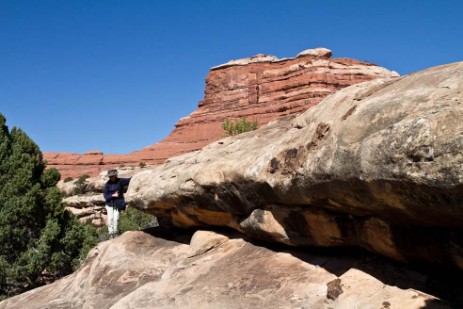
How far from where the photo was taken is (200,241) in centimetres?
771

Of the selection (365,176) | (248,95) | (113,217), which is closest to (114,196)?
(113,217)

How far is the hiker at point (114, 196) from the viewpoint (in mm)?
10211

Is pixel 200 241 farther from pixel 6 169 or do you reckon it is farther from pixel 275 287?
Answer: pixel 6 169

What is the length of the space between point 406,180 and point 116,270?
5.84m

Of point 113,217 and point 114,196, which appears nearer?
point 114,196

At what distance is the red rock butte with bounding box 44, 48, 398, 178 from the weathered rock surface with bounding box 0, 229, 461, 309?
51.6 meters

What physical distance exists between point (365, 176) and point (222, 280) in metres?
2.83

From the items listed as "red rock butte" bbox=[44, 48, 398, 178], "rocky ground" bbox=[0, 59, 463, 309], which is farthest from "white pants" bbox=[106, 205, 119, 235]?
"red rock butte" bbox=[44, 48, 398, 178]

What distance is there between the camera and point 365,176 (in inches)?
157

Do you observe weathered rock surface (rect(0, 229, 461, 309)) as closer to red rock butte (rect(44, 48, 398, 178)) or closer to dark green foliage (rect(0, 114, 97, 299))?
dark green foliage (rect(0, 114, 97, 299))

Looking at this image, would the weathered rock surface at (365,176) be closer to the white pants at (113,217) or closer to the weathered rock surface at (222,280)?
the weathered rock surface at (222,280)

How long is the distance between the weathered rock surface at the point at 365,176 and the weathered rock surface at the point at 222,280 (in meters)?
0.26

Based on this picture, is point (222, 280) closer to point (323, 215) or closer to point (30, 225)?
point (323, 215)

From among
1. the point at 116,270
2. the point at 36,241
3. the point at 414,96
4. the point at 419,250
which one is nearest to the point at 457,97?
the point at 414,96
